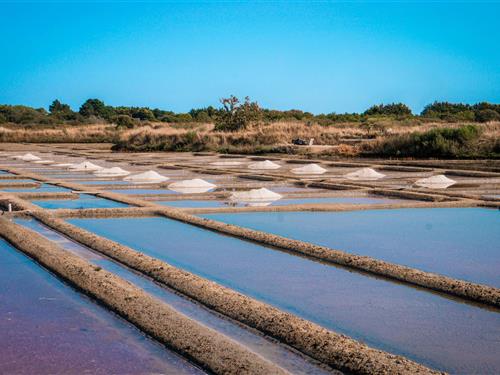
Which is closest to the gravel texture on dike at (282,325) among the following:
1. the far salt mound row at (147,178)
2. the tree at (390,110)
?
the far salt mound row at (147,178)

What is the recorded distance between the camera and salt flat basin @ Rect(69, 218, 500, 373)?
2.87 metres

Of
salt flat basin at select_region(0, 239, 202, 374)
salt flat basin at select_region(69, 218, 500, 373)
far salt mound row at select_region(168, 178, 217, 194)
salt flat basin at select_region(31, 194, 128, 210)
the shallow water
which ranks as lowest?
far salt mound row at select_region(168, 178, 217, 194)

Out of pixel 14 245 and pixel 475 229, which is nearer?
pixel 14 245

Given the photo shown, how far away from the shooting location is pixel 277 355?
2.78 metres

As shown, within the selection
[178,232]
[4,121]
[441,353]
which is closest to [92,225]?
[178,232]

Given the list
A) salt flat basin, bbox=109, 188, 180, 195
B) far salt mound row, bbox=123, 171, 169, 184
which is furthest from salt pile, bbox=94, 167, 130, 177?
salt flat basin, bbox=109, 188, 180, 195

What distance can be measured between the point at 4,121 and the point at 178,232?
63.9 m

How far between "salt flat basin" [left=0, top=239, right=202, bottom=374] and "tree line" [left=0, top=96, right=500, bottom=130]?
27680mm

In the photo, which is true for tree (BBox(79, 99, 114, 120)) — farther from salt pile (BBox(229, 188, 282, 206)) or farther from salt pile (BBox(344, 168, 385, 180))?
salt pile (BBox(229, 188, 282, 206))

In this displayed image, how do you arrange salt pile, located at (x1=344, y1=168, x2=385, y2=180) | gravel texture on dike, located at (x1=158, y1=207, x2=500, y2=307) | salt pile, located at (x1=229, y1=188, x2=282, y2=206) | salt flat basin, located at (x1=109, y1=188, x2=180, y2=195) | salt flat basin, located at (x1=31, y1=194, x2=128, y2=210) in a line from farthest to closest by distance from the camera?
1. salt pile, located at (x1=344, y1=168, x2=385, y2=180)
2. salt flat basin, located at (x1=109, y1=188, x2=180, y2=195)
3. salt pile, located at (x1=229, y1=188, x2=282, y2=206)
4. salt flat basin, located at (x1=31, y1=194, x2=128, y2=210)
5. gravel texture on dike, located at (x1=158, y1=207, x2=500, y2=307)

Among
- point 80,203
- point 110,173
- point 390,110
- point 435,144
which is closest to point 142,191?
point 80,203

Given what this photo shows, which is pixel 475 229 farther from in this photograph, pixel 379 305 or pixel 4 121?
pixel 4 121

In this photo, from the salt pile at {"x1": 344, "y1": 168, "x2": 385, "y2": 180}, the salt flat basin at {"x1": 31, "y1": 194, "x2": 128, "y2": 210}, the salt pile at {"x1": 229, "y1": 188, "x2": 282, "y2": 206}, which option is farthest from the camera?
the salt pile at {"x1": 344, "y1": 168, "x2": 385, "y2": 180}

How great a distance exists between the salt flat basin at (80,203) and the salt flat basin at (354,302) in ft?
8.04
